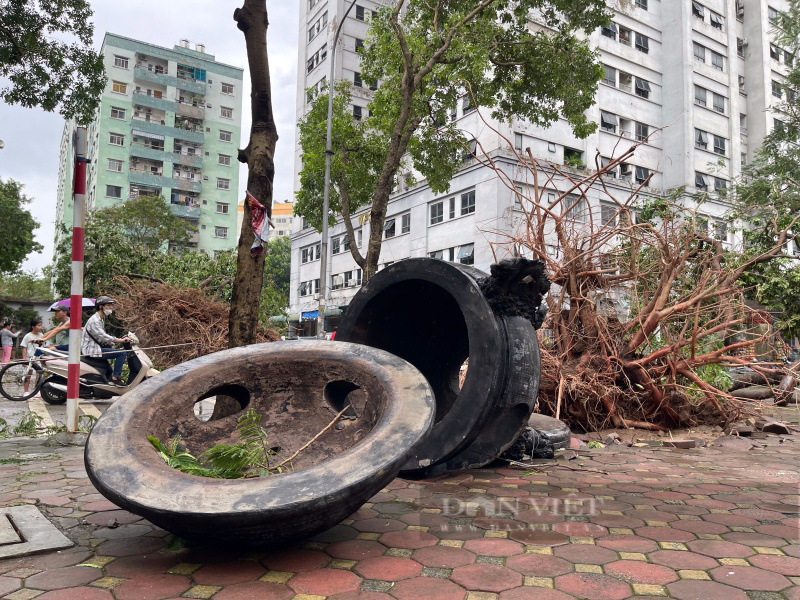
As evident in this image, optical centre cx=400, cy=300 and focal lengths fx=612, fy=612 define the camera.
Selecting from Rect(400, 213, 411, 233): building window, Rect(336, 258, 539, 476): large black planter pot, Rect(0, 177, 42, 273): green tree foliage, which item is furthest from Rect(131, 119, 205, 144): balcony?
Rect(336, 258, 539, 476): large black planter pot

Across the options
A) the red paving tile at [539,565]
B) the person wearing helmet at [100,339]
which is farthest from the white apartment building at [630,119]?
the red paving tile at [539,565]

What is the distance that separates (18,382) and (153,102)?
36333 mm

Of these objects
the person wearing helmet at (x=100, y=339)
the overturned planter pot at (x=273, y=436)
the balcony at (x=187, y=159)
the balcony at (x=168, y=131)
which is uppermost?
the balcony at (x=168, y=131)

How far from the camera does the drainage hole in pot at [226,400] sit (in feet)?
13.2

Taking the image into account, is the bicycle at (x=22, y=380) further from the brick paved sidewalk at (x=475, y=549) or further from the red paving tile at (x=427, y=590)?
the red paving tile at (x=427, y=590)

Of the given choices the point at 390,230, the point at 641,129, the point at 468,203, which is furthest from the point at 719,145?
the point at 390,230

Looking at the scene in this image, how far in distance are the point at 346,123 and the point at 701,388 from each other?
38.3 ft

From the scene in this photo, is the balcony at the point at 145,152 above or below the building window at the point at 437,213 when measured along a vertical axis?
above

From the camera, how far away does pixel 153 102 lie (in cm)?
4447

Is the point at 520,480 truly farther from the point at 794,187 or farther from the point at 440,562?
the point at 794,187

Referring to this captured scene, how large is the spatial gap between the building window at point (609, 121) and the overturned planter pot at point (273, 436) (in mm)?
28450

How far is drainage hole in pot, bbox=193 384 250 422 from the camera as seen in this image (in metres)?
4.02

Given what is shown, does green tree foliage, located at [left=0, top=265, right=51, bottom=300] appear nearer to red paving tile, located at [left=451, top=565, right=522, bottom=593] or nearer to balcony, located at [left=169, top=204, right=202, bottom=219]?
balcony, located at [left=169, top=204, right=202, bottom=219]

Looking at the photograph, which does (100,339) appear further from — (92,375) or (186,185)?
(186,185)
